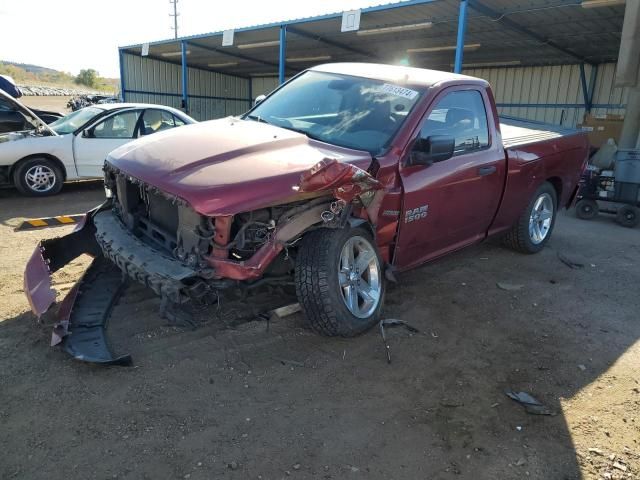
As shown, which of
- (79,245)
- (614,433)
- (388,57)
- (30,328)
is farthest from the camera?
(388,57)

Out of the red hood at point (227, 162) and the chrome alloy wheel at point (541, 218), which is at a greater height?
the red hood at point (227, 162)

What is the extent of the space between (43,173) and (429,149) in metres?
6.80

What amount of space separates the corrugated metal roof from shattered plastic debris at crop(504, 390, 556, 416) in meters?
8.81

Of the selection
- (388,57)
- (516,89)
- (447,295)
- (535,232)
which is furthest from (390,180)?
(516,89)

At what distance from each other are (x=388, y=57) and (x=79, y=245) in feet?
48.3

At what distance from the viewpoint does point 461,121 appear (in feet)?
14.9

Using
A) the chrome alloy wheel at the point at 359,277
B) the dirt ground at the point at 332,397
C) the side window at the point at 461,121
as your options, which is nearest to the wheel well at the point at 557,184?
the side window at the point at 461,121

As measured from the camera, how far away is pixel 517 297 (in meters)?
4.81

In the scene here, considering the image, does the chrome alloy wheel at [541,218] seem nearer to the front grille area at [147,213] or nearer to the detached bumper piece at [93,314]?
the front grille area at [147,213]

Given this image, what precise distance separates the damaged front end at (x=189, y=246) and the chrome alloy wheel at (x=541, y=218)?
308 cm

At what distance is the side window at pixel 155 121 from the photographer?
8891mm

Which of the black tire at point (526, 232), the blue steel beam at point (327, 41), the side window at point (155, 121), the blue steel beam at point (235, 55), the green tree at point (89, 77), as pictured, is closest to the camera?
the black tire at point (526, 232)

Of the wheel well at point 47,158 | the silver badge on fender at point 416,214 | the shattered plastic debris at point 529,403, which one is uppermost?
the silver badge on fender at point 416,214

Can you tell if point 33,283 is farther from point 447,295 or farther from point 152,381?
point 447,295
